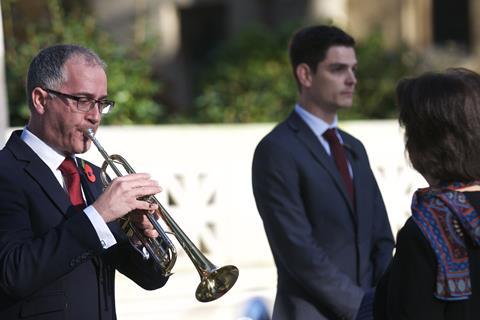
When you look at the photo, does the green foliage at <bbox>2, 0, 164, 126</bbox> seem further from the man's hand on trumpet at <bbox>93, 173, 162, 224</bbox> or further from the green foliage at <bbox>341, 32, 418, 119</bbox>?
the man's hand on trumpet at <bbox>93, 173, 162, 224</bbox>

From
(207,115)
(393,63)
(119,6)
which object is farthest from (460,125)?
(119,6)

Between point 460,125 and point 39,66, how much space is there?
4.71 feet

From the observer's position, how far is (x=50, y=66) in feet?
11.4

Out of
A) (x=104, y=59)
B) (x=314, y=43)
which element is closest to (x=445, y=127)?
(x=314, y=43)

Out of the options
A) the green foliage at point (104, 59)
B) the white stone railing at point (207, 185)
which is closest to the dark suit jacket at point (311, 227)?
the white stone railing at point (207, 185)

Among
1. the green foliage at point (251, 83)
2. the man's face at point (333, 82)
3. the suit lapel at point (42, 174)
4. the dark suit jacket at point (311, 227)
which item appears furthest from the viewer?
the green foliage at point (251, 83)

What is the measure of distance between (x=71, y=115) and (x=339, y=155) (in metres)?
1.72

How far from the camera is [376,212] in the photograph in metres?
4.88

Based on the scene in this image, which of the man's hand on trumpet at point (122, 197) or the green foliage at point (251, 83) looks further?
the green foliage at point (251, 83)

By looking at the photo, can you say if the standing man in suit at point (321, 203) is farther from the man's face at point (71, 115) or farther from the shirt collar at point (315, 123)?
the man's face at point (71, 115)

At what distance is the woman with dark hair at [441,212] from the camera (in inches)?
115

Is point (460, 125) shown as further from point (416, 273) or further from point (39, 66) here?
point (39, 66)

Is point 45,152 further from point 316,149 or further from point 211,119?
point 211,119

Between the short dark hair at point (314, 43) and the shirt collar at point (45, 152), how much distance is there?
5.94 feet
